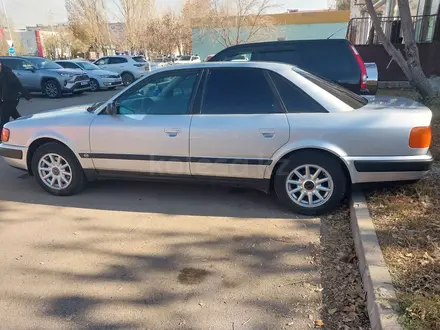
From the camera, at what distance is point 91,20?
123 ft

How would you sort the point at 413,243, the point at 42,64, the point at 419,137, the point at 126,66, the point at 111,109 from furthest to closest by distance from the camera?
the point at 126,66 → the point at 42,64 → the point at 111,109 → the point at 419,137 → the point at 413,243

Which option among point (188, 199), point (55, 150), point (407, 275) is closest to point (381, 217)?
point (407, 275)

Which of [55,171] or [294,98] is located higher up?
[294,98]

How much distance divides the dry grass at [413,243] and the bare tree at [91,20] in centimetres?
3933

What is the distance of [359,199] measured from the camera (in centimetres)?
397

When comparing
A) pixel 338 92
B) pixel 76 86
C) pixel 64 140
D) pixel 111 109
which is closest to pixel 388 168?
pixel 338 92

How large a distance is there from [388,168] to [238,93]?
175 centimetres

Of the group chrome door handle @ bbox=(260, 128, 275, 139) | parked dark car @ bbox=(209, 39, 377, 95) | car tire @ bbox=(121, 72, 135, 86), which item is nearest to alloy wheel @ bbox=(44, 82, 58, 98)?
car tire @ bbox=(121, 72, 135, 86)

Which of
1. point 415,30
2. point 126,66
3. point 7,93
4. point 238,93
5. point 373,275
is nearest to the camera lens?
point 373,275

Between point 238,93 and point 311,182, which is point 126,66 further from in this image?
point 311,182

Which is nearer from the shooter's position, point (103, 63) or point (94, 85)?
point (94, 85)

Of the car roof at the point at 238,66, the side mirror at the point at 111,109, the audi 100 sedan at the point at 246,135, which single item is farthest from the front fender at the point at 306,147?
the side mirror at the point at 111,109

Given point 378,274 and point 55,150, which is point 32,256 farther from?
point 378,274

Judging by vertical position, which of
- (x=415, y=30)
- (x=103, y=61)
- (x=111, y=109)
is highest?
(x=415, y=30)
